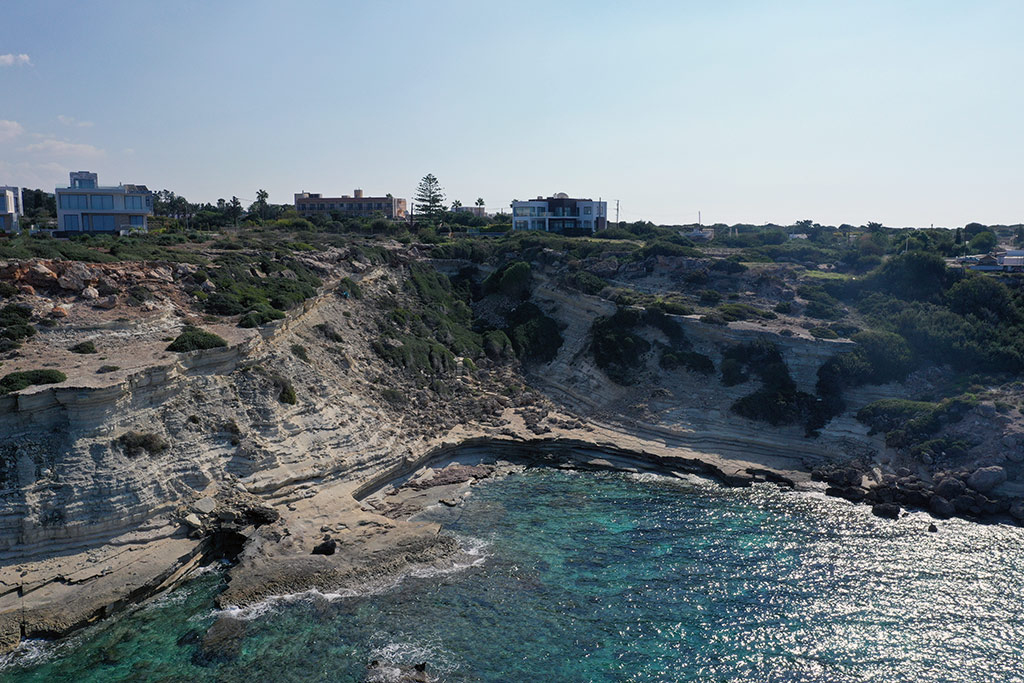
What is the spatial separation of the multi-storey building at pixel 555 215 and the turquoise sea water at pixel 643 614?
216ft

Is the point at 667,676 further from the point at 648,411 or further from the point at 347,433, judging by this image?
the point at 648,411

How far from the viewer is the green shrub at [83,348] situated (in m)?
36.6

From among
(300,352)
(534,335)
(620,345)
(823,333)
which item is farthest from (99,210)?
(823,333)

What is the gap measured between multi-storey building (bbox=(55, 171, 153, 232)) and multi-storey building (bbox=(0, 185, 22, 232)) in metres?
5.59

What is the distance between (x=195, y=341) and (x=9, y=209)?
6852 centimetres

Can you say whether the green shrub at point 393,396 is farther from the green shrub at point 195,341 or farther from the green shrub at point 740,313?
the green shrub at point 740,313

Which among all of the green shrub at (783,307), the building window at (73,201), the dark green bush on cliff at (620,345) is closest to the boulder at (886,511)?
the dark green bush on cliff at (620,345)

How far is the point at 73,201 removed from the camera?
6981cm

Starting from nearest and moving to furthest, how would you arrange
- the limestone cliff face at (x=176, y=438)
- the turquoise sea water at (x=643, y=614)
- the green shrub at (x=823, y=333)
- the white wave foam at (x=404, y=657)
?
the white wave foam at (x=404, y=657), the turquoise sea water at (x=643, y=614), the limestone cliff face at (x=176, y=438), the green shrub at (x=823, y=333)

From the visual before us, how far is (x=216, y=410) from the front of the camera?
36562mm

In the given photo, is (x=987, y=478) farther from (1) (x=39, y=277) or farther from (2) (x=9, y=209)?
(2) (x=9, y=209)

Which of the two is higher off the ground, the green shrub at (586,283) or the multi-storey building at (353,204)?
the multi-storey building at (353,204)

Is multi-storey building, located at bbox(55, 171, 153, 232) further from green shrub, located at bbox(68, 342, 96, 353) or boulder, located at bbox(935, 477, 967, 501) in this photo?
boulder, located at bbox(935, 477, 967, 501)

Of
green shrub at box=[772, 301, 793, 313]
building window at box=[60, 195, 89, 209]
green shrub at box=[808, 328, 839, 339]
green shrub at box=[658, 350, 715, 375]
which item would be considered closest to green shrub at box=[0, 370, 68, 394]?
green shrub at box=[658, 350, 715, 375]
